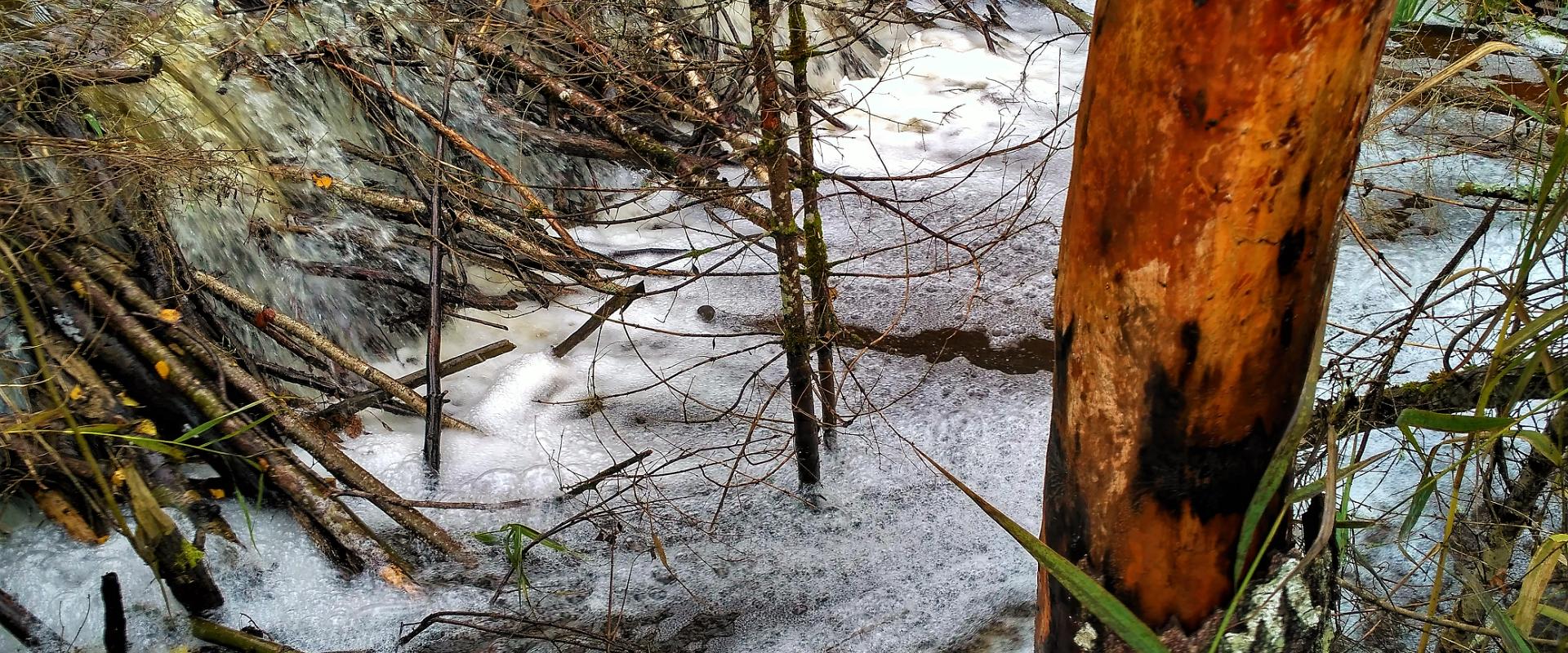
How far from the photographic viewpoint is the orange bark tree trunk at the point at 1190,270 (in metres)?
1.23

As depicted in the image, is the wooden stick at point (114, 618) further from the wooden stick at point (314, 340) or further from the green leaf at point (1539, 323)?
the green leaf at point (1539, 323)

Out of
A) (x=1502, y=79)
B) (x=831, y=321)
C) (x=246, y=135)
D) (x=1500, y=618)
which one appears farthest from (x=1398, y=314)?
(x=246, y=135)

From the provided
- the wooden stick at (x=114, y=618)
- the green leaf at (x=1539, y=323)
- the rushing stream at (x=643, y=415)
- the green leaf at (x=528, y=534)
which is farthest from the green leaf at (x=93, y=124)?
the green leaf at (x=1539, y=323)

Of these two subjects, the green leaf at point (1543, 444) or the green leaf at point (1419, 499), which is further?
the green leaf at point (1419, 499)

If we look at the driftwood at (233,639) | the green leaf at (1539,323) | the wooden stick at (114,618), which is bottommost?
the driftwood at (233,639)

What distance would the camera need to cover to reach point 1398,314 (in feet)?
13.6

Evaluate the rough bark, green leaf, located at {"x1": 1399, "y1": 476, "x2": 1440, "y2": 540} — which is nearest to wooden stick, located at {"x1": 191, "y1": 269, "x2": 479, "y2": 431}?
the rough bark

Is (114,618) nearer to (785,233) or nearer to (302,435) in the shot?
(302,435)

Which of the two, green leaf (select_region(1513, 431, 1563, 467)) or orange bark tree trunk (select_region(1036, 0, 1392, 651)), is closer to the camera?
orange bark tree trunk (select_region(1036, 0, 1392, 651))

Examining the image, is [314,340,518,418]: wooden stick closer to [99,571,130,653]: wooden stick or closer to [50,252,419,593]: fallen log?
[50,252,419,593]: fallen log

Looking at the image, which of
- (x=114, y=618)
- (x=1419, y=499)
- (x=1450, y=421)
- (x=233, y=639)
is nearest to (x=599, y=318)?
(x=233, y=639)

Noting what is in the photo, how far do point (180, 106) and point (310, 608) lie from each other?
1.93 meters

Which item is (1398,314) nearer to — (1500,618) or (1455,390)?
(1455,390)

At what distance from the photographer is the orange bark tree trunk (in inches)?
48.4
